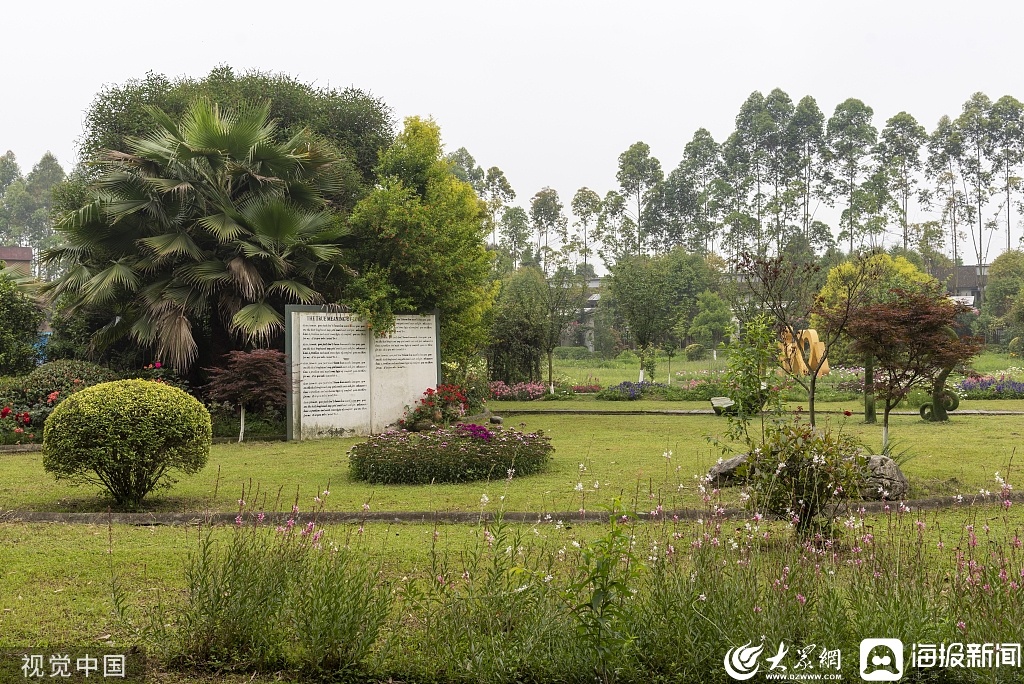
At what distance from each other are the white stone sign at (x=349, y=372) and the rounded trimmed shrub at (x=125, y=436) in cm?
724

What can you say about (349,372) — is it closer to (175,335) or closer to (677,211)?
(175,335)

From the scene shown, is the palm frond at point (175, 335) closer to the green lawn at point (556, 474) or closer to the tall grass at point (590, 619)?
the green lawn at point (556, 474)

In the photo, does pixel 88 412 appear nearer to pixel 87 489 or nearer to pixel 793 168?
pixel 87 489

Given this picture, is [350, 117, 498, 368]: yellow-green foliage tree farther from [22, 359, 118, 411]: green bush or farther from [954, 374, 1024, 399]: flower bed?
[954, 374, 1024, 399]: flower bed

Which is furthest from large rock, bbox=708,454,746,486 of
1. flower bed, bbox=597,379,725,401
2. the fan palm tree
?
flower bed, bbox=597,379,725,401

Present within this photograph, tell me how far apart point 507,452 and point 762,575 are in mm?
5650

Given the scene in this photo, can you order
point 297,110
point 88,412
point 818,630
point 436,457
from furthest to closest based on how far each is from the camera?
1. point 297,110
2. point 436,457
3. point 88,412
4. point 818,630

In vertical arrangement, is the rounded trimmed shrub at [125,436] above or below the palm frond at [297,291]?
below

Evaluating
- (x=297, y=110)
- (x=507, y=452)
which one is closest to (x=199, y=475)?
(x=507, y=452)

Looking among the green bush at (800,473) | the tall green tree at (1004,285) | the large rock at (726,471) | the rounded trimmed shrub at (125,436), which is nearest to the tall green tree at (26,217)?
the tall green tree at (1004,285)

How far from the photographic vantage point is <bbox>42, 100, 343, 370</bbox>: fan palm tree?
16.8m

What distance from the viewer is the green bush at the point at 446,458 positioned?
1031cm

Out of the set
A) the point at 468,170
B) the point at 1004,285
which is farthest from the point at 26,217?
the point at 1004,285

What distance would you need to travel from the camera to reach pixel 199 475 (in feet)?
36.0
